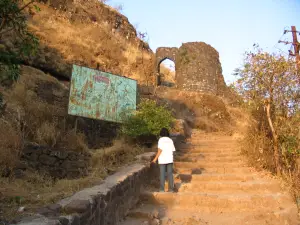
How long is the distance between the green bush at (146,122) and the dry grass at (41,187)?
1247mm

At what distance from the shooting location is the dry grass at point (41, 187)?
3.61 m

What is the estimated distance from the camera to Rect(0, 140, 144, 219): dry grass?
11.9ft

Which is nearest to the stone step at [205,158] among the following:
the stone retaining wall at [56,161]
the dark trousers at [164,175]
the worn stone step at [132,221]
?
the dark trousers at [164,175]

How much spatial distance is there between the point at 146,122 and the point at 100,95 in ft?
5.22

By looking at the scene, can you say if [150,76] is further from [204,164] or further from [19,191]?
[19,191]

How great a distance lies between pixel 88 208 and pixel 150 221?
4.69ft

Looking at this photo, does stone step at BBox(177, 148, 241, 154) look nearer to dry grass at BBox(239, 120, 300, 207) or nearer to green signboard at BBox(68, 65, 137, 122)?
dry grass at BBox(239, 120, 300, 207)

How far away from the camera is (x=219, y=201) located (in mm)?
4738

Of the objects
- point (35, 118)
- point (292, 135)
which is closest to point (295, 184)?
point (292, 135)

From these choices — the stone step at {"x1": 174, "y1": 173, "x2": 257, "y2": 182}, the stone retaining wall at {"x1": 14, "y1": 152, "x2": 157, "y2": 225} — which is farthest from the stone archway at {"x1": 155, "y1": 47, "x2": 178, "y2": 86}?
the stone retaining wall at {"x1": 14, "y1": 152, "x2": 157, "y2": 225}

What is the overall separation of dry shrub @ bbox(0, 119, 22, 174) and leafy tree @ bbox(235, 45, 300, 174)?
5.01 meters

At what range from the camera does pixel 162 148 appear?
5.50 meters

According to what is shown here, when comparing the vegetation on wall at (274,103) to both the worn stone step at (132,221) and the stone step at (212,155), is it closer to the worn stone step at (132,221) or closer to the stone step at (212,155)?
the stone step at (212,155)

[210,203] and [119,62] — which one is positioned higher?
[119,62]
